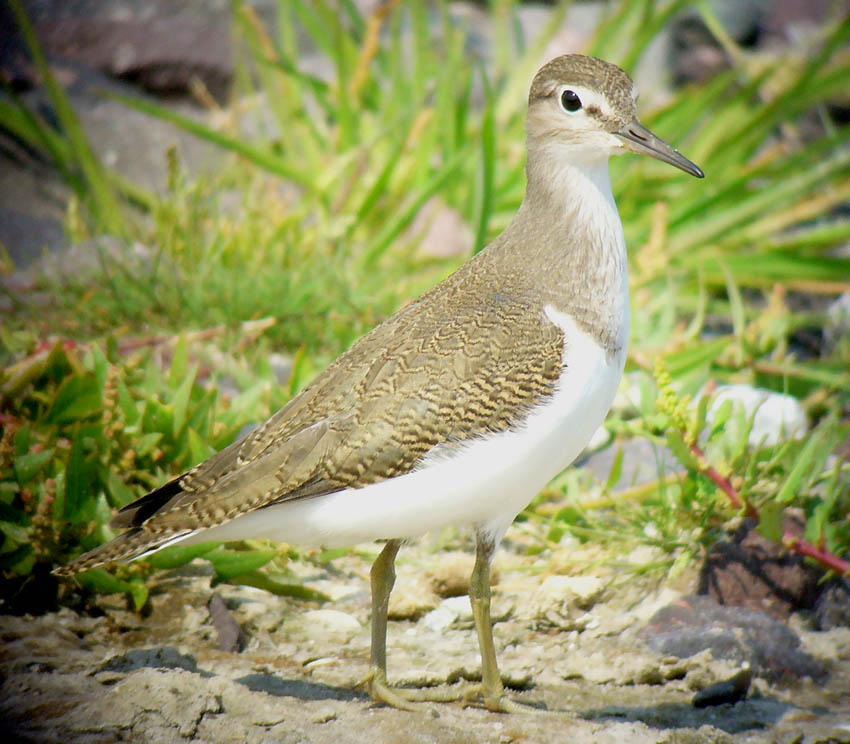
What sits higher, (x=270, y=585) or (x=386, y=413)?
(x=386, y=413)

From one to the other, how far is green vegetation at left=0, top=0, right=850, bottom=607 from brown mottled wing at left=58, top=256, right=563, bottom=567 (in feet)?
1.41

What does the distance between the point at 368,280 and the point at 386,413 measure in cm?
243

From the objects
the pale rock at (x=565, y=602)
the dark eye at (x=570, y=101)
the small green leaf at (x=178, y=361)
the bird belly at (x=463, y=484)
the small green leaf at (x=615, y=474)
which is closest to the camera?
the bird belly at (x=463, y=484)

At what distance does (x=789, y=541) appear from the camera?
366 cm

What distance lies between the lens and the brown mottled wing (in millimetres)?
3094

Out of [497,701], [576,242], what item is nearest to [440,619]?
[497,701]

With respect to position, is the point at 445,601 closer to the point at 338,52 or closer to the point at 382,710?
the point at 382,710

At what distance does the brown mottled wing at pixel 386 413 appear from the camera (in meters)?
3.09

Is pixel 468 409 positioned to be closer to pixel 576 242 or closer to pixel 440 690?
pixel 576 242

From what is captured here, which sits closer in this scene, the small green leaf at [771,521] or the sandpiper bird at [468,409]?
the sandpiper bird at [468,409]

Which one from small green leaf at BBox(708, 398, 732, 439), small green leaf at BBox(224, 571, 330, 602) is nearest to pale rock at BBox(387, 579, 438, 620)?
small green leaf at BBox(224, 571, 330, 602)

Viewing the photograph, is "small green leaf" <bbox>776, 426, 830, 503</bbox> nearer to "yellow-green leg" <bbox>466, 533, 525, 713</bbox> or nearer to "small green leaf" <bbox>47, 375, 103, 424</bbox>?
"yellow-green leg" <bbox>466, 533, 525, 713</bbox>

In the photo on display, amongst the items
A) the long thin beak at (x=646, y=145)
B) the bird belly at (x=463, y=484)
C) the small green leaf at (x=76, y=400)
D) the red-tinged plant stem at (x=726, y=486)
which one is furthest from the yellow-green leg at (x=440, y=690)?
the long thin beak at (x=646, y=145)

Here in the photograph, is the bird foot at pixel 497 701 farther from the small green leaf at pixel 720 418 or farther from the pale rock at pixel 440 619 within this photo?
the small green leaf at pixel 720 418
